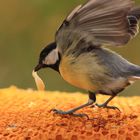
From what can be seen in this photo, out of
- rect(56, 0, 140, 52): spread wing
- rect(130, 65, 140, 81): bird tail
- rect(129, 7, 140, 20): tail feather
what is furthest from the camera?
rect(129, 7, 140, 20): tail feather

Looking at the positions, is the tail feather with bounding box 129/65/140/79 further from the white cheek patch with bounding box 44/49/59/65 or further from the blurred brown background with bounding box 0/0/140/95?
the blurred brown background with bounding box 0/0/140/95

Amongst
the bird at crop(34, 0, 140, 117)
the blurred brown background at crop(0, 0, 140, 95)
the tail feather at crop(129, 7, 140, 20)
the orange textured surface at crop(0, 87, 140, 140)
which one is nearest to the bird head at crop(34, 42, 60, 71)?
the bird at crop(34, 0, 140, 117)

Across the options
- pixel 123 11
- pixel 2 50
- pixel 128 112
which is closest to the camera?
pixel 123 11

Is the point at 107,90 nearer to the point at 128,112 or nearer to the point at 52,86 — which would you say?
the point at 128,112

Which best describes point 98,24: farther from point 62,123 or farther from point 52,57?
point 62,123

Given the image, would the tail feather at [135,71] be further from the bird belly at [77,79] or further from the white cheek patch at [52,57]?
the white cheek patch at [52,57]

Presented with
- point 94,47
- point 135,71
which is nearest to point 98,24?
point 94,47

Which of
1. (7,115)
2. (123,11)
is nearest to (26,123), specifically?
(7,115)

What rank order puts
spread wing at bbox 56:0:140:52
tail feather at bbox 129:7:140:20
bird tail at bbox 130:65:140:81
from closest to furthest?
spread wing at bbox 56:0:140:52, bird tail at bbox 130:65:140:81, tail feather at bbox 129:7:140:20
